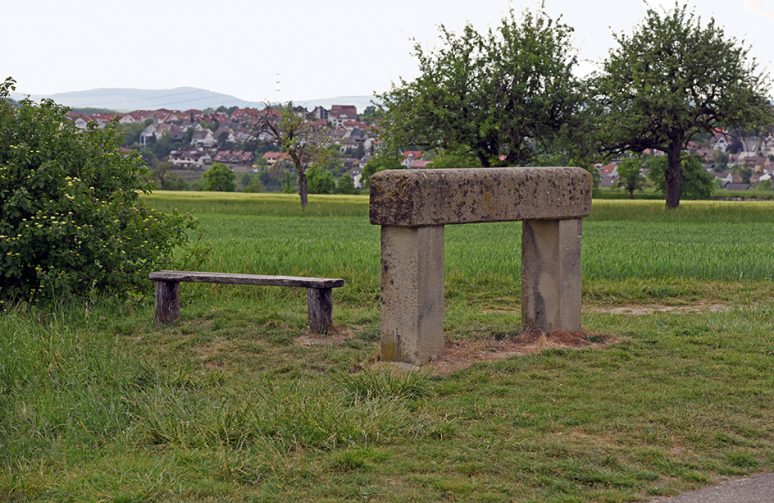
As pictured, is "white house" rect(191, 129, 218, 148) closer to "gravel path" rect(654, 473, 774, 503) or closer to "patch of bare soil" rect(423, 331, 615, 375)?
"patch of bare soil" rect(423, 331, 615, 375)

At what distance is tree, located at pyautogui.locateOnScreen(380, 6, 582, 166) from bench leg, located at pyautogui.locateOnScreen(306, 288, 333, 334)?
32687 millimetres

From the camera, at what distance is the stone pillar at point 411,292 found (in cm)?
813

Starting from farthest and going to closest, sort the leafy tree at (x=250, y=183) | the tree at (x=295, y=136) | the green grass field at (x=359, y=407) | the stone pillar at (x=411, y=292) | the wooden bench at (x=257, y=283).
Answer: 1. the leafy tree at (x=250, y=183)
2. the tree at (x=295, y=136)
3. the wooden bench at (x=257, y=283)
4. the stone pillar at (x=411, y=292)
5. the green grass field at (x=359, y=407)

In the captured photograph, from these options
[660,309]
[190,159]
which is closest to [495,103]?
[660,309]

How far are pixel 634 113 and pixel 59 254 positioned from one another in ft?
104

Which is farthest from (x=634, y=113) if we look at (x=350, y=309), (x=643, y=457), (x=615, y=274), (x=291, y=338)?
(x=643, y=457)

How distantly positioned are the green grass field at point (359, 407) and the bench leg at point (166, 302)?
20 cm

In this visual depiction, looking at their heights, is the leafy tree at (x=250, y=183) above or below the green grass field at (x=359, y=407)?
below

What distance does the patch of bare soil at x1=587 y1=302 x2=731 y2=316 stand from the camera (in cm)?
1225

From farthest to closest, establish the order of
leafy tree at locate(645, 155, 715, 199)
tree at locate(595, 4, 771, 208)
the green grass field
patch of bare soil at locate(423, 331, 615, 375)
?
leafy tree at locate(645, 155, 715, 199), tree at locate(595, 4, 771, 208), patch of bare soil at locate(423, 331, 615, 375), the green grass field

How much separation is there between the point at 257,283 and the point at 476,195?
286 centimetres

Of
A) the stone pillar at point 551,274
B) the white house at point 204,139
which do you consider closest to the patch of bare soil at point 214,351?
the stone pillar at point 551,274

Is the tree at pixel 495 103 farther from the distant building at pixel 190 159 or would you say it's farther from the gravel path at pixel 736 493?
the distant building at pixel 190 159

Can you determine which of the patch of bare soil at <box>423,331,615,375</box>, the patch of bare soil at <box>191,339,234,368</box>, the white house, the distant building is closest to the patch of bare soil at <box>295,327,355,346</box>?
the patch of bare soil at <box>191,339,234,368</box>
